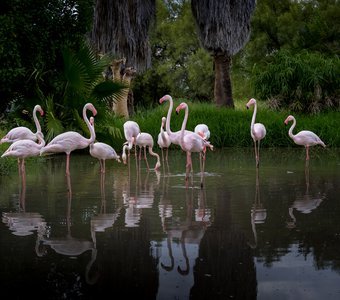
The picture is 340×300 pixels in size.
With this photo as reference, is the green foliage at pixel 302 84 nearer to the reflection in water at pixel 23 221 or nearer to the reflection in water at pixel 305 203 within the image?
the reflection in water at pixel 305 203

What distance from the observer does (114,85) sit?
17.6 m

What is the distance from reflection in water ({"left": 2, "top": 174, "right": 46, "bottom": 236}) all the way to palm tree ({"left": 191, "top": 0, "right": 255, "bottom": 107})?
18349mm

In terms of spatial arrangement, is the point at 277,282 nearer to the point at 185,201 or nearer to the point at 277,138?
the point at 185,201

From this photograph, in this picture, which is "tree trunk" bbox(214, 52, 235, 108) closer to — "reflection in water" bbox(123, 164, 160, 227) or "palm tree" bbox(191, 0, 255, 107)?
"palm tree" bbox(191, 0, 255, 107)

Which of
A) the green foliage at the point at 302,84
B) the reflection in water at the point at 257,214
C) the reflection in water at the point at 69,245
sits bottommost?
the reflection in water at the point at 69,245

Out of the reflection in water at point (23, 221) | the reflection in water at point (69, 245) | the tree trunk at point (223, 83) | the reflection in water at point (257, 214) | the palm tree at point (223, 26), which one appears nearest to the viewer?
the reflection in water at point (69, 245)

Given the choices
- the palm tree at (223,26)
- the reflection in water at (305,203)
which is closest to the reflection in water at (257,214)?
the reflection in water at (305,203)

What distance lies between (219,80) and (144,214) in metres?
19.4

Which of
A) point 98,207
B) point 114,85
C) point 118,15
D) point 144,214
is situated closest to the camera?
point 144,214

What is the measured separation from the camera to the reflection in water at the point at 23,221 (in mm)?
7123

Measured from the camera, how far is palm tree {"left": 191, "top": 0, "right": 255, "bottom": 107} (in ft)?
84.6

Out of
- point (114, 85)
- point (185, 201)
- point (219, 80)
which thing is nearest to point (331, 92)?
point (219, 80)

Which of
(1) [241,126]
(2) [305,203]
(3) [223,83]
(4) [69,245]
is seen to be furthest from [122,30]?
(4) [69,245]

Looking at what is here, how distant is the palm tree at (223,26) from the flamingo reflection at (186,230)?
59.2 ft
